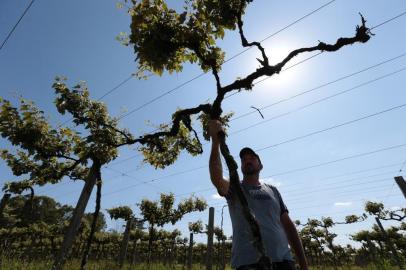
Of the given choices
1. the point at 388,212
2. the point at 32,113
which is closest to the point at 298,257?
the point at 32,113

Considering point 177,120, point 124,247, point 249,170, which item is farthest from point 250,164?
point 124,247

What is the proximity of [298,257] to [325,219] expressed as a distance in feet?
117

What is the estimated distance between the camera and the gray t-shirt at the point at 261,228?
2756mm

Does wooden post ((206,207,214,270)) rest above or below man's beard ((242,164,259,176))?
above

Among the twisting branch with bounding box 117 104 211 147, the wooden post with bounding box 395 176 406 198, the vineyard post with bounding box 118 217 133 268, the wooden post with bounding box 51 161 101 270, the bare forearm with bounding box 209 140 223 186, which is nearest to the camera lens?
the bare forearm with bounding box 209 140 223 186

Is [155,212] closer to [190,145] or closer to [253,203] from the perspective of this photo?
[190,145]

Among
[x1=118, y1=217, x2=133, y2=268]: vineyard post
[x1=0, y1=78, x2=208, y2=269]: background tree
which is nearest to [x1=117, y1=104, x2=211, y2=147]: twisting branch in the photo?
[x1=0, y1=78, x2=208, y2=269]: background tree

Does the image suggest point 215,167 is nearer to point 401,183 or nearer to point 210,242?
point 210,242

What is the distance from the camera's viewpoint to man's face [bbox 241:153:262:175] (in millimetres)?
3676

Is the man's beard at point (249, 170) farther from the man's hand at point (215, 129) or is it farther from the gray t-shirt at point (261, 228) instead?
the man's hand at point (215, 129)

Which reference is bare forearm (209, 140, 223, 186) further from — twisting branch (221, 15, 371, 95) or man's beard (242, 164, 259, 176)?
twisting branch (221, 15, 371, 95)

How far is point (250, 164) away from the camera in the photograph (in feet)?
12.2

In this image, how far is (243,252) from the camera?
2.74 metres

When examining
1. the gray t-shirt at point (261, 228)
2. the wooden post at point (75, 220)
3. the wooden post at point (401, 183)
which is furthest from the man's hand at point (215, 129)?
the wooden post at point (401, 183)
